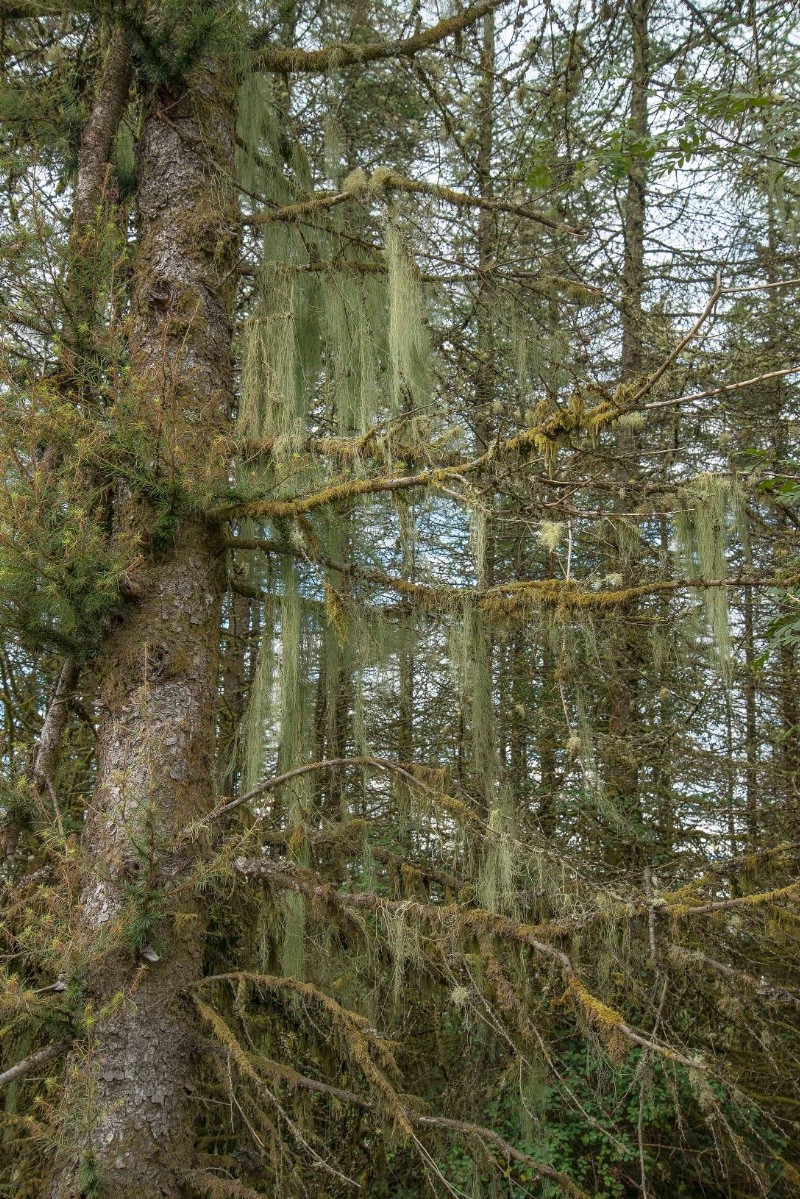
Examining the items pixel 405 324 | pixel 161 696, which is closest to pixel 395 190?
pixel 405 324

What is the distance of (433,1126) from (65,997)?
1.13 metres

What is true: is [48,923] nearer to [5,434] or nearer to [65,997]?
[65,997]

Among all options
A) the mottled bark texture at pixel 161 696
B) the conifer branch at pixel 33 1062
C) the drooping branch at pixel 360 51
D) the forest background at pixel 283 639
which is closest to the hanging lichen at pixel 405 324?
the forest background at pixel 283 639

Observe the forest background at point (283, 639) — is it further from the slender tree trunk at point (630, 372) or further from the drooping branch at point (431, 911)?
the slender tree trunk at point (630, 372)

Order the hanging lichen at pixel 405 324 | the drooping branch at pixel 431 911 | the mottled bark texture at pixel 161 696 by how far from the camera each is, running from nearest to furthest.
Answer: the mottled bark texture at pixel 161 696
the drooping branch at pixel 431 911
the hanging lichen at pixel 405 324

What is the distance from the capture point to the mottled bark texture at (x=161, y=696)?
243cm

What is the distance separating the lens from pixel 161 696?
3.00 m

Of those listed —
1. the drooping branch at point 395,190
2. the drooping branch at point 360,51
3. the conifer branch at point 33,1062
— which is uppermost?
the drooping branch at point 360,51

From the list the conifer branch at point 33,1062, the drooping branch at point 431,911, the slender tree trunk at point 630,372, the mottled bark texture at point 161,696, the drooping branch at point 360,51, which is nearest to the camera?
the conifer branch at point 33,1062

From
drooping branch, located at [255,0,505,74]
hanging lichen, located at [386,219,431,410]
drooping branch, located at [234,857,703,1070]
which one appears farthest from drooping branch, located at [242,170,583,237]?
drooping branch, located at [234,857,703,1070]

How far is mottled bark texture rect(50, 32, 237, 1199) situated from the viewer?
2430mm

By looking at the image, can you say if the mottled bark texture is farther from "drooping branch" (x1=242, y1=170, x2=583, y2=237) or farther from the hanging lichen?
the hanging lichen

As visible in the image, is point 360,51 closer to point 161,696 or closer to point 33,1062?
point 161,696

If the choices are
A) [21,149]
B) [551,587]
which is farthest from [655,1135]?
[21,149]
